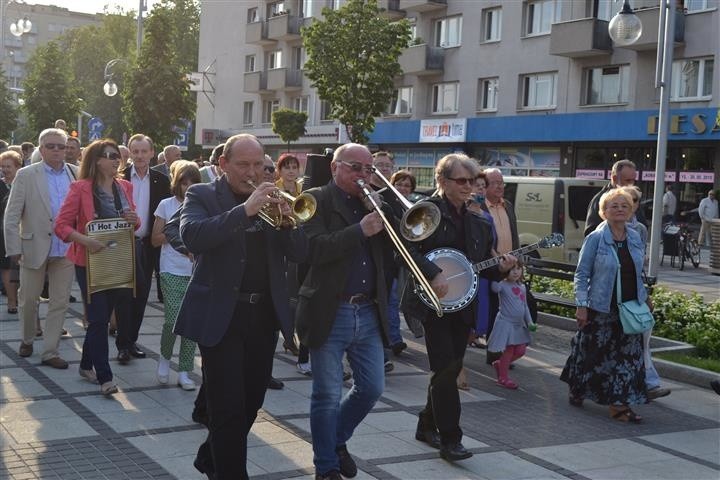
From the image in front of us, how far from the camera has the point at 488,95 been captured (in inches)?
1480

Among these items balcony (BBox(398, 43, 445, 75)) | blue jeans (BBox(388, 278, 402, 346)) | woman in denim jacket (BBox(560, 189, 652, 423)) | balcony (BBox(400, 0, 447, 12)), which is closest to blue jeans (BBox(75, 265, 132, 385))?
blue jeans (BBox(388, 278, 402, 346))

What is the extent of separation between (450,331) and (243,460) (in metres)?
1.89

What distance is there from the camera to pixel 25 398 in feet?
22.5

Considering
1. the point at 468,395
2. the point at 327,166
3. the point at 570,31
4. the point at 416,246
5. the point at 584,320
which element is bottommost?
the point at 468,395

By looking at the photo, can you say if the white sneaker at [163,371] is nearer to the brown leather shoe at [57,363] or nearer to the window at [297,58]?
the brown leather shoe at [57,363]

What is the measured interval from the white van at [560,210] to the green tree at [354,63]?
8.05 m

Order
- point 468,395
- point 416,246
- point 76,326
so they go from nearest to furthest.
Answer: point 416,246, point 468,395, point 76,326

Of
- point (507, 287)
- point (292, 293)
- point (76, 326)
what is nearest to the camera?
point (292, 293)

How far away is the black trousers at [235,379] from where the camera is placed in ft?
14.8

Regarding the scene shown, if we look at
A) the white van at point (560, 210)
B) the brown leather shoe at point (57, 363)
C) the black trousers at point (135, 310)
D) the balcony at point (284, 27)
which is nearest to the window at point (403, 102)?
the balcony at point (284, 27)

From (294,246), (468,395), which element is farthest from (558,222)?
(294,246)

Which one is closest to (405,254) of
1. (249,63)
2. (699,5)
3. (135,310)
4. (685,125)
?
(135,310)

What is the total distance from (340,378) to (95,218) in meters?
3.01

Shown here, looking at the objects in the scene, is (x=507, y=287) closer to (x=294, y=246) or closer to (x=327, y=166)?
(x=327, y=166)
